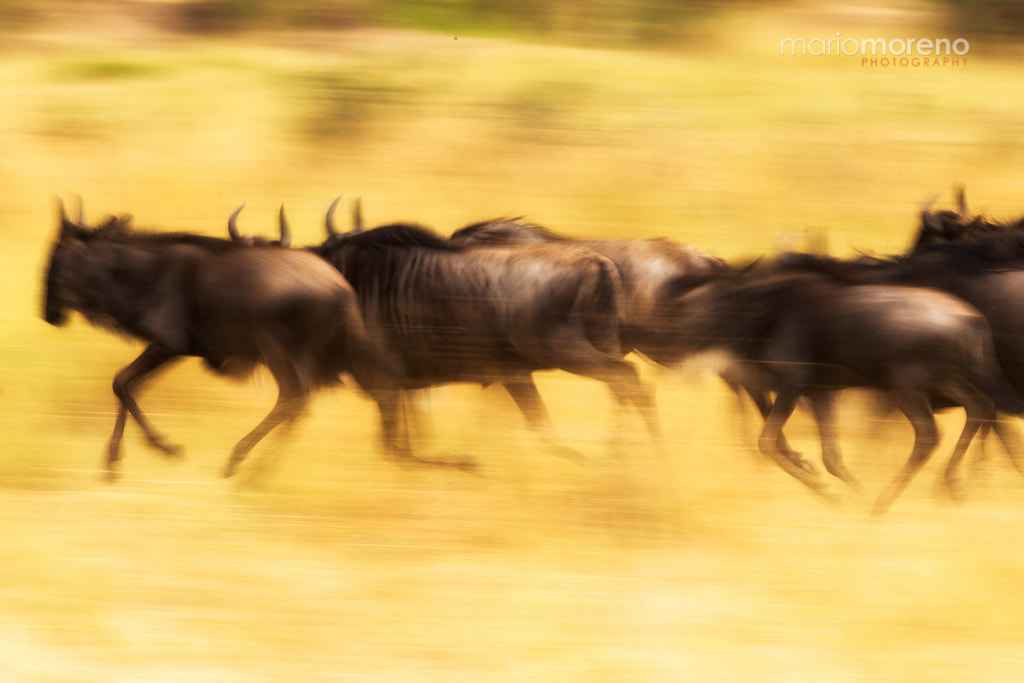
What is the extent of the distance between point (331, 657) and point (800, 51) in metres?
3.95

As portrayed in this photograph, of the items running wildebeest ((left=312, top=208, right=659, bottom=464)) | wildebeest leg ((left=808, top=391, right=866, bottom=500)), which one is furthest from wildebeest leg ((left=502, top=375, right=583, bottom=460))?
wildebeest leg ((left=808, top=391, right=866, bottom=500))

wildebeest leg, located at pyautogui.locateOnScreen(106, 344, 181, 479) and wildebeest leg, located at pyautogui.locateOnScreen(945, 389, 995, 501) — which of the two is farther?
wildebeest leg, located at pyautogui.locateOnScreen(106, 344, 181, 479)

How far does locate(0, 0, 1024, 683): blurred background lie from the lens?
2.88m

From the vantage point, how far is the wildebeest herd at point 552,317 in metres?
3.34

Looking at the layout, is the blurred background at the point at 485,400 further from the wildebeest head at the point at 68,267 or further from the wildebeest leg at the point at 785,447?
the wildebeest head at the point at 68,267

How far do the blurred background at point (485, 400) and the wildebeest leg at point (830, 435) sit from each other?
6 cm

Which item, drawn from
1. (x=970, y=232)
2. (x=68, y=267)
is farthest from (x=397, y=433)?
(x=970, y=232)

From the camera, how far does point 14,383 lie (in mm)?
3852

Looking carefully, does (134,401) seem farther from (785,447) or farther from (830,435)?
(830,435)

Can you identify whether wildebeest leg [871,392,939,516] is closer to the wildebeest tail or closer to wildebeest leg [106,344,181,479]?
the wildebeest tail

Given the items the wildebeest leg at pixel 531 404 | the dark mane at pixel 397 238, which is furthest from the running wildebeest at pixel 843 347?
the dark mane at pixel 397 238

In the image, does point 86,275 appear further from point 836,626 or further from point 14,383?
point 836,626

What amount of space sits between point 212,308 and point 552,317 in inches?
42.6

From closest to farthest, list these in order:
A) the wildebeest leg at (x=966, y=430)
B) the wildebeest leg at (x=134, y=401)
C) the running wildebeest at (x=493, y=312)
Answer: the wildebeest leg at (x=966, y=430) → the wildebeest leg at (x=134, y=401) → the running wildebeest at (x=493, y=312)
